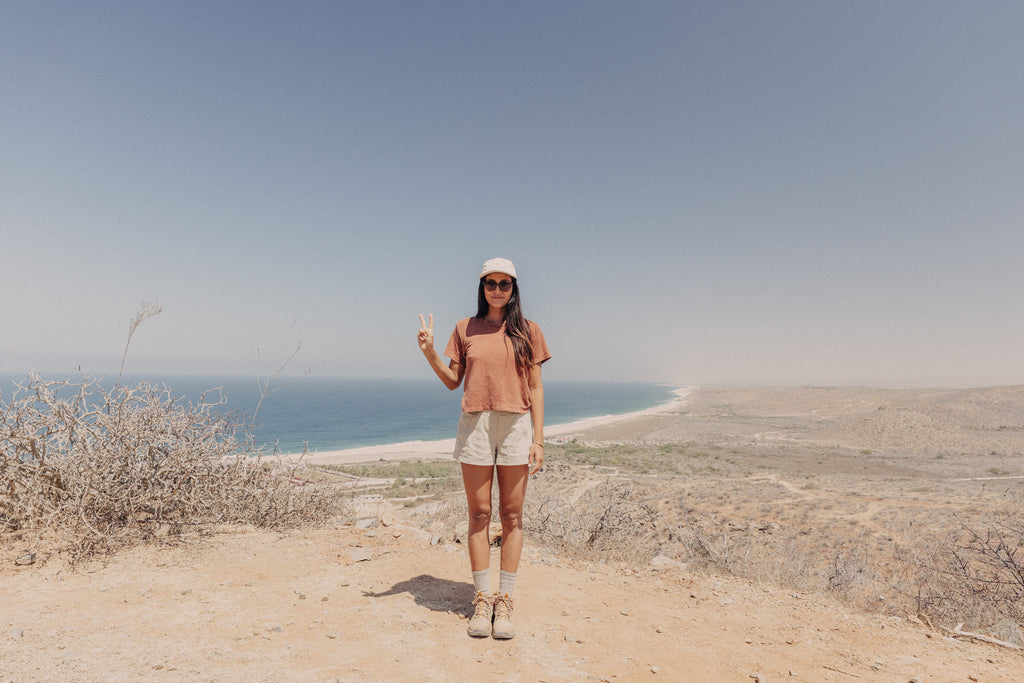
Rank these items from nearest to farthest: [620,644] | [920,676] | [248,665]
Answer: [248,665], [920,676], [620,644]

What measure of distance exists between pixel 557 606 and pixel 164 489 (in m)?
4.06

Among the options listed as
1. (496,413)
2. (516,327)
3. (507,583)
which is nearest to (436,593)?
(507,583)

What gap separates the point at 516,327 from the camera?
3232 millimetres

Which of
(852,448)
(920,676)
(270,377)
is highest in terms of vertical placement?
(270,377)

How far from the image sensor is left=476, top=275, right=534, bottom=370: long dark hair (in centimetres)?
317

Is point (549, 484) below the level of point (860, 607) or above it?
below

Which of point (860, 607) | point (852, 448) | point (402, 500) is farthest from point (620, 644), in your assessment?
point (852, 448)

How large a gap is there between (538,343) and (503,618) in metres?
1.86

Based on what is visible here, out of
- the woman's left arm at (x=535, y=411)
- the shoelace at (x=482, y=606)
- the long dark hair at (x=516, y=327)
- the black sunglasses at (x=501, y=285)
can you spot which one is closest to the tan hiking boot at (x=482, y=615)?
the shoelace at (x=482, y=606)

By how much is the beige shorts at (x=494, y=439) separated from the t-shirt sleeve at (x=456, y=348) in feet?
1.38

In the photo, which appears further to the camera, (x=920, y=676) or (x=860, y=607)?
(x=860, y=607)

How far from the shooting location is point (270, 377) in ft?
15.6

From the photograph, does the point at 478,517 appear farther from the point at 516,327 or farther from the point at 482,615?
the point at 516,327

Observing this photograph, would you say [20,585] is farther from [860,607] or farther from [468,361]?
[860,607]
